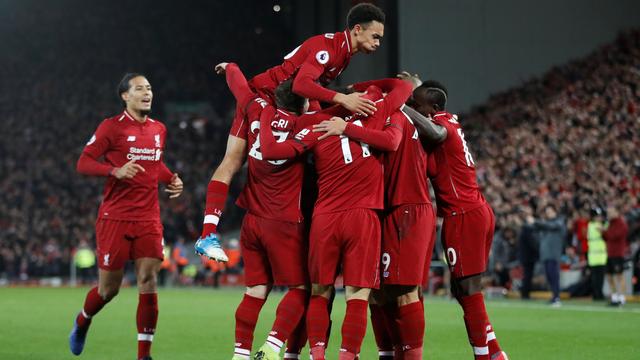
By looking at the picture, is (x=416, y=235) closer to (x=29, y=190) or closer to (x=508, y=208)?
(x=508, y=208)

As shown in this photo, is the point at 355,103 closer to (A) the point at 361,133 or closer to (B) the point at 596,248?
(A) the point at 361,133

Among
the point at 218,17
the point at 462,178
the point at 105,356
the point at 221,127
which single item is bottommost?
the point at 105,356

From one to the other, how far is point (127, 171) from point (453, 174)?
10.2ft

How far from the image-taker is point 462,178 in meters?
8.20

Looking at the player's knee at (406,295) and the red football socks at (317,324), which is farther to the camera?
the player's knee at (406,295)

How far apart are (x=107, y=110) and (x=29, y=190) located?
6.46 metres

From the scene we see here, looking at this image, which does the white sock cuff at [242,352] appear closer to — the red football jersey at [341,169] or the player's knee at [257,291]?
the player's knee at [257,291]

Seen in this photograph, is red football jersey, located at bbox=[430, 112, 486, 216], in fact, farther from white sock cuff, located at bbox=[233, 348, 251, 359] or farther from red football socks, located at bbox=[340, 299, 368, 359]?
white sock cuff, located at bbox=[233, 348, 251, 359]

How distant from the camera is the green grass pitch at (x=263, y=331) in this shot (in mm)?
10586

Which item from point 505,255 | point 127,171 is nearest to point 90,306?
point 127,171

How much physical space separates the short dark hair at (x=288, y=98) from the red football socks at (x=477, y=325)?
2.09 m

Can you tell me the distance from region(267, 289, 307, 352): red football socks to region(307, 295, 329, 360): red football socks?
0.20 metres

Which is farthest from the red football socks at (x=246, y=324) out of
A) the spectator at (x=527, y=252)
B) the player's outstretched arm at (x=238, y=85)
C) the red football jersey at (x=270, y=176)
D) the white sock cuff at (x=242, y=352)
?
the spectator at (x=527, y=252)

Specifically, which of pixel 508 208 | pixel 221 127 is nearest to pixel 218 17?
pixel 221 127
